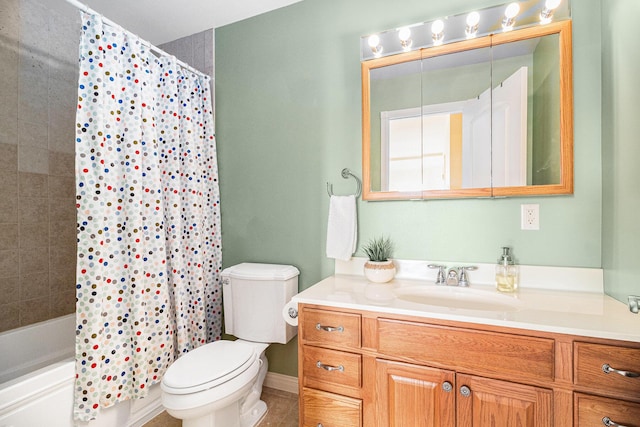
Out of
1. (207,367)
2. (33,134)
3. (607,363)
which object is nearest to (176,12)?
(33,134)

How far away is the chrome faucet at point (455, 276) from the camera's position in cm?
149

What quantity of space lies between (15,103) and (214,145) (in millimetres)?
1149

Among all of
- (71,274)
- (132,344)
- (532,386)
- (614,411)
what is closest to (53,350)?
(71,274)

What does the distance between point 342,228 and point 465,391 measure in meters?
0.97

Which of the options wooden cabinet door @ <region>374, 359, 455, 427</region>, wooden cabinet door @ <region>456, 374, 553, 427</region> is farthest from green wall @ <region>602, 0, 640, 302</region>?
wooden cabinet door @ <region>374, 359, 455, 427</region>

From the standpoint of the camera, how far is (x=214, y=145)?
2.15 metres

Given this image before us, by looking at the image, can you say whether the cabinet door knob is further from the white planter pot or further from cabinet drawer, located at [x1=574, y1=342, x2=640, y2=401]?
the white planter pot

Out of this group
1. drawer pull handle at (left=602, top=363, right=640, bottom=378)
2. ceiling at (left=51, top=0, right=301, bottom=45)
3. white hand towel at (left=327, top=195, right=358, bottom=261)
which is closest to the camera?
drawer pull handle at (left=602, top=363, right=640, bottom=378)

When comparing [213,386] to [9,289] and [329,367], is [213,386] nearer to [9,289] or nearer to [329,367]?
[329,367]

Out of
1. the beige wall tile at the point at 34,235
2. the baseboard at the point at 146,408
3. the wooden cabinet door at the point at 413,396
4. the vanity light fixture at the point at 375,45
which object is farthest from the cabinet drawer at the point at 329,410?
the beige wall tile at the point at 34,235

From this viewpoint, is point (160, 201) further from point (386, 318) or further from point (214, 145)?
point (386, 318)

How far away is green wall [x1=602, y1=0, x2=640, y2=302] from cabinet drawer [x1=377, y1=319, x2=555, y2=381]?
0.50 metres

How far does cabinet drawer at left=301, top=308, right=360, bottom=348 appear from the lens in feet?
4.13

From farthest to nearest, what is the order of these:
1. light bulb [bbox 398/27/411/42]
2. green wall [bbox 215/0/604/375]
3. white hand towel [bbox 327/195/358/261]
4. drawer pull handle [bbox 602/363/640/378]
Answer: white hand towel [bbox 327/195/358/261] → light bulb [bbox 398/27/411/42] → green wall [bbox 215/0/604/375] → drawer pull handle [bbox 602/363/640/378]
